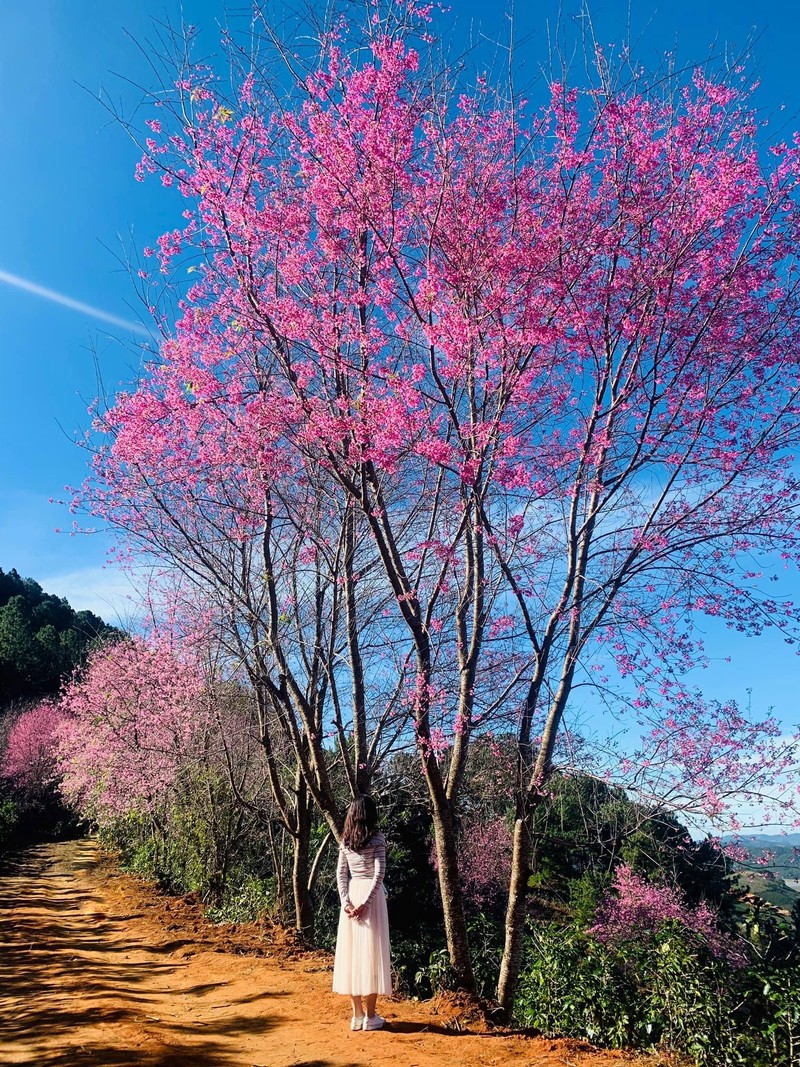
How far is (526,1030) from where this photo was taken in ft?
17.0

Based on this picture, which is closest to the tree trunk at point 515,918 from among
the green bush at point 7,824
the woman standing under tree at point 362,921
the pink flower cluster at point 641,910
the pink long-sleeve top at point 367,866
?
the woman standing under tree at point 362,921

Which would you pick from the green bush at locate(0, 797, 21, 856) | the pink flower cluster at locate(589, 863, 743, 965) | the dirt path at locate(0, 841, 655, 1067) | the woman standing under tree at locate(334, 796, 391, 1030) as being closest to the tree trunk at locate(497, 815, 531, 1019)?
the dirt path at locate(0, 841, 655, 1067)

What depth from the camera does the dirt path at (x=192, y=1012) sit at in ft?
14.8

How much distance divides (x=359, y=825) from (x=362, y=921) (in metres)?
0.62

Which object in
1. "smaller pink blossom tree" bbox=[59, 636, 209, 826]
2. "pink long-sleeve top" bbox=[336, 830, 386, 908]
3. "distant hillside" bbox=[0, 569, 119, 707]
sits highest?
"distant hillside" bbox=[0, 569, 119, 707]

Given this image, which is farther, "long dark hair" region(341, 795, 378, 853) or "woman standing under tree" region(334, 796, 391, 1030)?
"long dark hair" region(341, 795, 378, 853)

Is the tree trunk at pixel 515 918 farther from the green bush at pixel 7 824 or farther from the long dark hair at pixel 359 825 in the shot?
the green bush at pixel 7 824

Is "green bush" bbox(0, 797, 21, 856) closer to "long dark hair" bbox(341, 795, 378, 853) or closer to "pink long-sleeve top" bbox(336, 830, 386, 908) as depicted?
"pink long-sleeve top" bbox(336, 830, 386, 908)

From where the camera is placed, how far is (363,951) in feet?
15.6

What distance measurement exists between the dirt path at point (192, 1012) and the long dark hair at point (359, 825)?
3.83ft

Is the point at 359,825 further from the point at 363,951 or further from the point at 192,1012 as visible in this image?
the point at 192,1012

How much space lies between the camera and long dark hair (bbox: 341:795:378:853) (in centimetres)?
491

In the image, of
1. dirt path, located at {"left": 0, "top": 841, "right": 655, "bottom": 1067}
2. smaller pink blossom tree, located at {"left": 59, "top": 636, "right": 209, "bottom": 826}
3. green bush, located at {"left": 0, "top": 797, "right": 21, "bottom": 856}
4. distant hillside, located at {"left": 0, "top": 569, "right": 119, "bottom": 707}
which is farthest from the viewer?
distant hillside, located at {"left": 0, "top": 569, "right": 119, "bottom": 707}

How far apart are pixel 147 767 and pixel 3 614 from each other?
34.1 m
